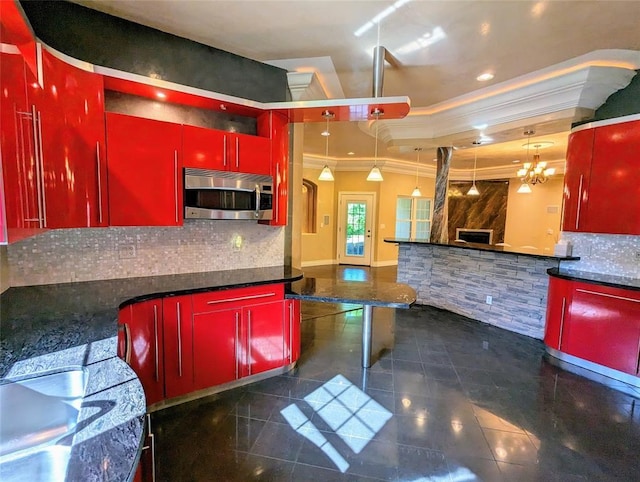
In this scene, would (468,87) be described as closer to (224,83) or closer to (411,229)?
(224,83)

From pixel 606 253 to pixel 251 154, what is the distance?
12.3 ft

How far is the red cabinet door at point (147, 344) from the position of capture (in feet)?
6.59

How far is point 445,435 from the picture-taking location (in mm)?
2104

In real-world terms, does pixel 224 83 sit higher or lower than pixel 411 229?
higher

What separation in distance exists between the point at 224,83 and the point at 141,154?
109 centimetres

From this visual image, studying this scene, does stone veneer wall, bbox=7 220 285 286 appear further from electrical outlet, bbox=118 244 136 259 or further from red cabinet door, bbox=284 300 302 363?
red cabinet door, bbox=284 300 302 363

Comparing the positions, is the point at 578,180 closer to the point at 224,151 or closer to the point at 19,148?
the point at 224,151

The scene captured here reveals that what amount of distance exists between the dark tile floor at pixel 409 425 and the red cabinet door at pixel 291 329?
191 mm

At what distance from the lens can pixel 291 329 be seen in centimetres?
Result: 282

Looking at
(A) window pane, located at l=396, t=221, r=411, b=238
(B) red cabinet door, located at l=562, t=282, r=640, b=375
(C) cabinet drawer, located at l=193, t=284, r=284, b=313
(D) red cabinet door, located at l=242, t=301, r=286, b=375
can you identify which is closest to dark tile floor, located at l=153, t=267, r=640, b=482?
(D) red cabinet door, located at l=242, t=301, r=286, b=375

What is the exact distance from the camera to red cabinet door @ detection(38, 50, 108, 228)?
1.74 meters

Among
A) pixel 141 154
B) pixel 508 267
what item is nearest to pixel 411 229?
pixel 508 267

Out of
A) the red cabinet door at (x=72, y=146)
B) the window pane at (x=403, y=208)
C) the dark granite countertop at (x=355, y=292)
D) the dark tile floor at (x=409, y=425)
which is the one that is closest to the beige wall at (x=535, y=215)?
the window pane at (x=403, y=208)

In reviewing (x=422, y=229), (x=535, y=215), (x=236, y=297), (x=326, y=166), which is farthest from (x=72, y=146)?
(x=535, y=215)
